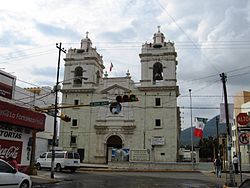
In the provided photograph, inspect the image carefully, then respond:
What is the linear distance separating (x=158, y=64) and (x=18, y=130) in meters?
34.3

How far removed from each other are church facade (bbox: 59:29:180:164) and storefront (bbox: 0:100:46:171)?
1045 inches

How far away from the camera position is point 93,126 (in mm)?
53094

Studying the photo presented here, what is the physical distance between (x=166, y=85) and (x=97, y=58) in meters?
13.4

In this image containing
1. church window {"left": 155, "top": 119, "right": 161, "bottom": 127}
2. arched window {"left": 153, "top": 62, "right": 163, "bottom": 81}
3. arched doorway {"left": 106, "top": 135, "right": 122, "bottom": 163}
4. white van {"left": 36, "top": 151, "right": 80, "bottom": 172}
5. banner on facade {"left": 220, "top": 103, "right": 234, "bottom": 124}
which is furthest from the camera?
arched window {"left": 153, "top": 62, "right": 163, "bottom": 81}

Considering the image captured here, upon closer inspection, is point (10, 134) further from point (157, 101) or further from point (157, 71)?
point (157, 71)

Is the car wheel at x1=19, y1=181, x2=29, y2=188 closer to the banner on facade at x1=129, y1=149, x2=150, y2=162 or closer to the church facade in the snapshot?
the banner on facade at x1=129, y1=149, x2=150, y2=162

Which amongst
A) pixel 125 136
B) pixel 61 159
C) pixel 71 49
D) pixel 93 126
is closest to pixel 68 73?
pixel 71 49

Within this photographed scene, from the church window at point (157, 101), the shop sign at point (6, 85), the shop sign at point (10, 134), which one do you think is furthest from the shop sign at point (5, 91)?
the church window at point (157, 101)

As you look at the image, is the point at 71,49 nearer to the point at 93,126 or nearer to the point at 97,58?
the point at 97,58

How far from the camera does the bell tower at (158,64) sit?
51844 millimetres

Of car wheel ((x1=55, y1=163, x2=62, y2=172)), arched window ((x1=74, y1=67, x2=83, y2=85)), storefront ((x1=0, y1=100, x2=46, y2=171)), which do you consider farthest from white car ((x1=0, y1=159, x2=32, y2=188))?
arched window ((x1=74, y1=67, x2=83, y2=85))

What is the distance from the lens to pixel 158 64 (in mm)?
53406

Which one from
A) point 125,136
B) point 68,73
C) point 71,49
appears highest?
point 71,49

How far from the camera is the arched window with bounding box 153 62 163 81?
175 feet
